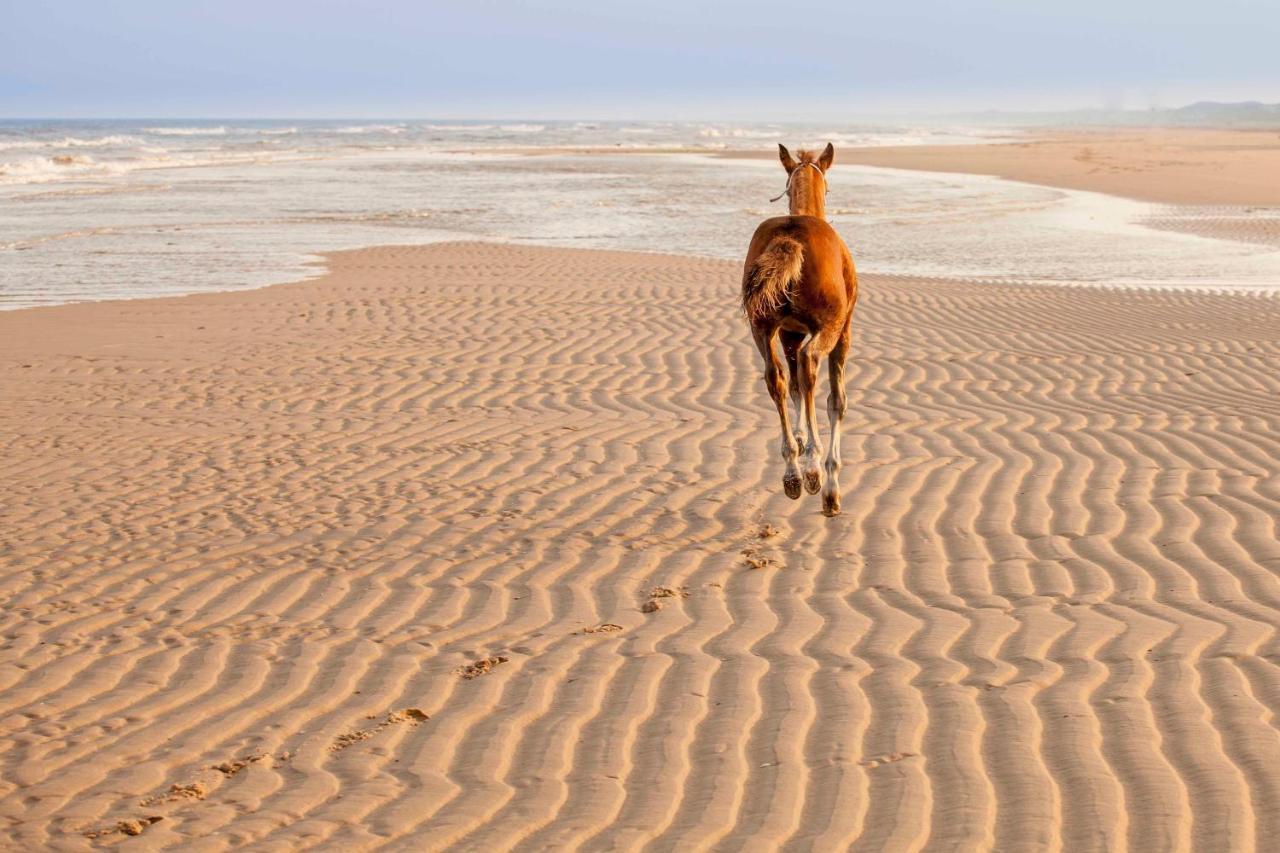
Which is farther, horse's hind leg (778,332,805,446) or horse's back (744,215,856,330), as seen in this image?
horse's hind leg (778,332,805,446)

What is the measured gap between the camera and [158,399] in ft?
35.8

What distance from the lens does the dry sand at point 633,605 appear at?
13.8 ft

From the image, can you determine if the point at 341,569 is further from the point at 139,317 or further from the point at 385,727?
the point at 139,317

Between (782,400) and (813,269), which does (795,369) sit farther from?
(813,269)

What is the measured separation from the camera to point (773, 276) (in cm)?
673

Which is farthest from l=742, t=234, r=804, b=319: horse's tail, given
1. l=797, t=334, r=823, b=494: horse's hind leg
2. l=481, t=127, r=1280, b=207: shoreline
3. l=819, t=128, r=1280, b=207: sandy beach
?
l=481, t=127, r=1280, b=207: shoreline

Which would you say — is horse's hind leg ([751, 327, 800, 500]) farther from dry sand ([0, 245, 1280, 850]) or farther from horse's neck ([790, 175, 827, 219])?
horse's neck ([790, 175, 827, 219])

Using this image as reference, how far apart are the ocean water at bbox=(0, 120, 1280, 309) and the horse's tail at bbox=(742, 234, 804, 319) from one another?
1215 cm

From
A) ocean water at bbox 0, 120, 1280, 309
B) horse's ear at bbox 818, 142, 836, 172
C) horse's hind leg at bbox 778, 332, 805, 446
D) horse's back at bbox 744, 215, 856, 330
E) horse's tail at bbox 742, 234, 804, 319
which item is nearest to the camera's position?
horse's tail at bbox 742, 234, 804, 319

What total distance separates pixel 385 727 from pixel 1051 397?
7205mm

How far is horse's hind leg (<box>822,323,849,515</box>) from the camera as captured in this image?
7320 mm

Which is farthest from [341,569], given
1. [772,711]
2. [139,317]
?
[139,317]

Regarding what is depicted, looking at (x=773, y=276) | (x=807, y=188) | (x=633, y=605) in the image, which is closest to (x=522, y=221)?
(x=807, y=188)

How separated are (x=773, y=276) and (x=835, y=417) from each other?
4.04 feet
